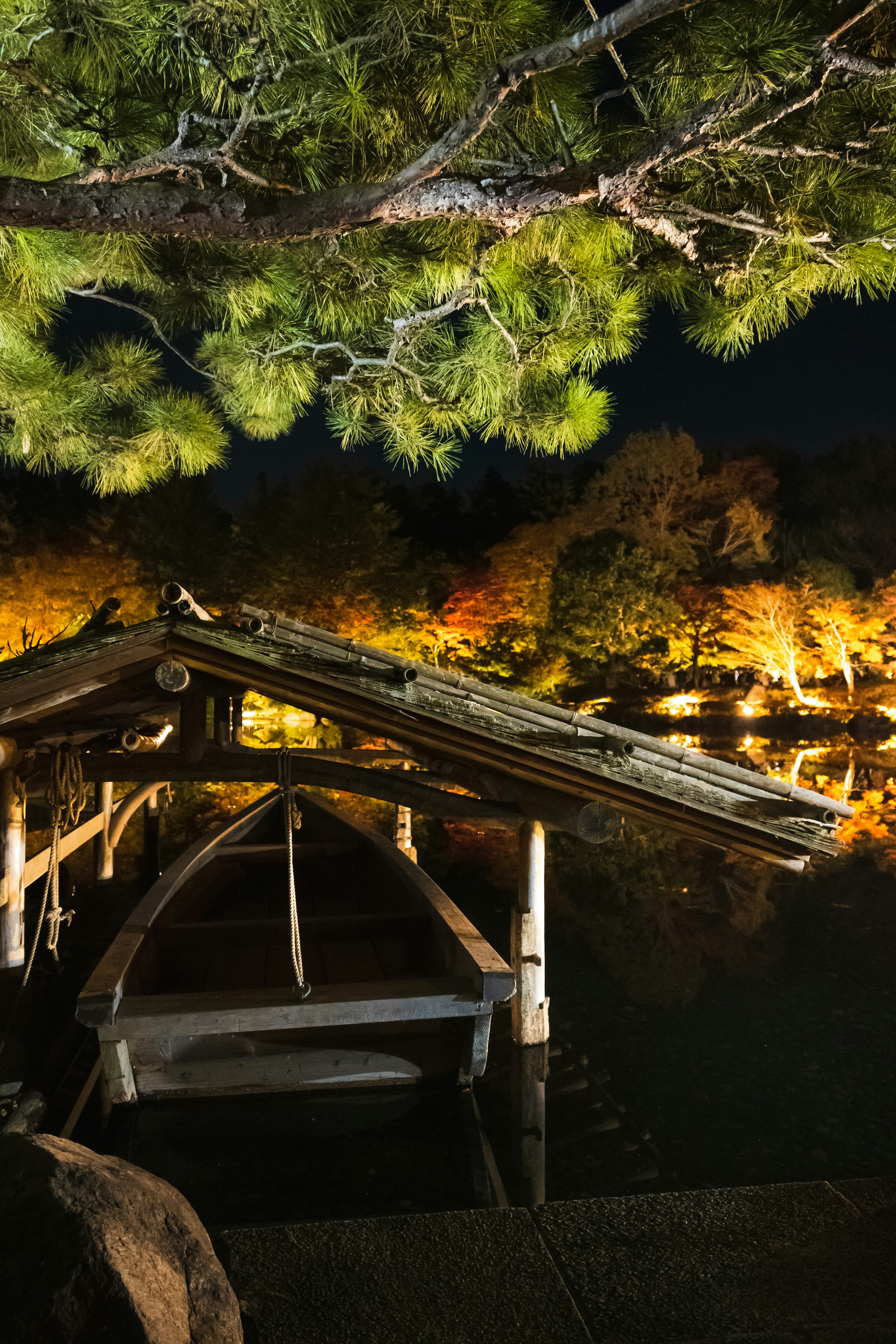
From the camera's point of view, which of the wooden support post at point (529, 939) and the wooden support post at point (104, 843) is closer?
the wooden support post at point (529, 939)

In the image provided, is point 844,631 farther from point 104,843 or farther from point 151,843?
point 104,843

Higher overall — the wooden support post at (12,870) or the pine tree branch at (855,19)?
the pine tree branch at (855,19)

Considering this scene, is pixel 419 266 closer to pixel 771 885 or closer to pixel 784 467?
pixel 771 885

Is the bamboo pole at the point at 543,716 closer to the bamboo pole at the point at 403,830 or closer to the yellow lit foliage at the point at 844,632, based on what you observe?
the bamboo pole at the point at 403,830

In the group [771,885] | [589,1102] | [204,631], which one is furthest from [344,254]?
[771,885]

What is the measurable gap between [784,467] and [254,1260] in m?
36.5

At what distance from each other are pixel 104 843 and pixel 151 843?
65 centimetres

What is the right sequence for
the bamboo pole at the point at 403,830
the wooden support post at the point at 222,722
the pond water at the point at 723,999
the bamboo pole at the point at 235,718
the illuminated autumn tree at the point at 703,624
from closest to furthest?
the pond water at the point at 723,999 < the wooden support post at the point at 222,722 < the bamboo pole at the point at 235,718 < the bamboo pole at the point at 403,830 < the illuminated autumn tree at the point at 703,624

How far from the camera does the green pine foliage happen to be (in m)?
3.62

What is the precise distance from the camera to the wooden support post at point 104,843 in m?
9.19

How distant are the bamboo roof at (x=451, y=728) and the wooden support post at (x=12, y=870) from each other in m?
0.61

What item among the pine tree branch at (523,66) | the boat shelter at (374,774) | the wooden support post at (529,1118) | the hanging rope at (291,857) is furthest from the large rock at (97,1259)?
the pine tree branch at (523,66)

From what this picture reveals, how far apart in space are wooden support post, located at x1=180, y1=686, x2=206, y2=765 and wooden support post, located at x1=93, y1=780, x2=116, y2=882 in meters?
4.74

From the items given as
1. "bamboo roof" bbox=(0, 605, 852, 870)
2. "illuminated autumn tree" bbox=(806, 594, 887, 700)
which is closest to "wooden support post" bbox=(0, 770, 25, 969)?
"bamboo roof" bbox=(0, 605, 852, 870)
